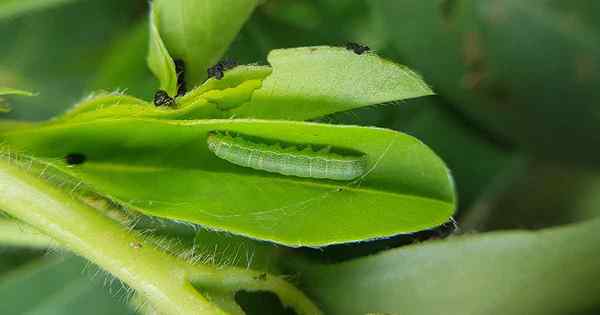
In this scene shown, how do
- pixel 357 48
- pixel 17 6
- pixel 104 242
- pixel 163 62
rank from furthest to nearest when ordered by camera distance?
pixel 17 6, pixel 163 62, pixel 357 48, pixel 104 242

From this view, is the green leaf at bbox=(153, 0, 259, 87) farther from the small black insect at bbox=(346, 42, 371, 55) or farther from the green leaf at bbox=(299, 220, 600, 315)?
the green leaf at bbox=(299, 220, 600, 315)

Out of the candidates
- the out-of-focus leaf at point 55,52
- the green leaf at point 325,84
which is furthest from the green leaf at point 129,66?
the green leaf at point 325,84

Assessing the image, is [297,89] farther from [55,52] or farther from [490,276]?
[55,52]

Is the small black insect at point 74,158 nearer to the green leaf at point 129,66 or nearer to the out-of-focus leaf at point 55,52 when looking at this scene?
the green leaf at point 129,66

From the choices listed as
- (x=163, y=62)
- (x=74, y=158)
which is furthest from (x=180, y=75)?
(x=74, y=158)

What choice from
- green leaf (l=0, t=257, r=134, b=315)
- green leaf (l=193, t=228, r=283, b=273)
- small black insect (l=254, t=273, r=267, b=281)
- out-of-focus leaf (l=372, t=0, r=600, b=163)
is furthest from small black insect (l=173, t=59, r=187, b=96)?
green leaf (l=0, t=257, r=134, b=315)

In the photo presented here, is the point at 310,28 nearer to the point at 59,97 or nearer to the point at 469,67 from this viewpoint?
the point at 469,67

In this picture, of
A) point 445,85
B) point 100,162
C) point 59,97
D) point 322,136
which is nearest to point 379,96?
point 322,136
